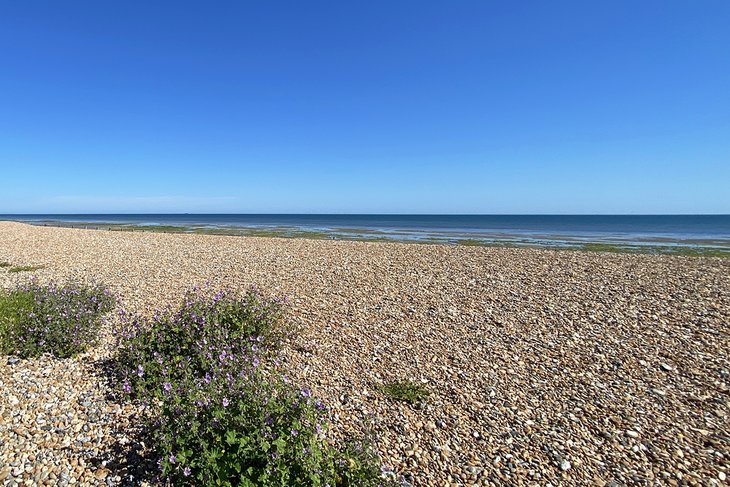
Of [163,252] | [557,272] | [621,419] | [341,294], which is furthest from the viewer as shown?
[163,252]

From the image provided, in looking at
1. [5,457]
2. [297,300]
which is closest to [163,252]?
[297,300]

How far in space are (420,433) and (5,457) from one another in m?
3.80

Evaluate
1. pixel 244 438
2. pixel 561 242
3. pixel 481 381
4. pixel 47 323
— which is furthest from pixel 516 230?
pixel 244 438

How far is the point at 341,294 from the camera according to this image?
1000 cm

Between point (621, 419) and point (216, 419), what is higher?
point (216, 419)

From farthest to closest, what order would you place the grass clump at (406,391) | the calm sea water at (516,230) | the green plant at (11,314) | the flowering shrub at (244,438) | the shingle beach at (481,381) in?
the calm sea water at (516,230) → the green plant at (11,314) → the grass clump at (406,391) → the shingle beach at (481,381) → the flowering shrub at (244,438)

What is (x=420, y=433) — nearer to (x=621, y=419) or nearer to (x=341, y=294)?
(x=621, y=419)

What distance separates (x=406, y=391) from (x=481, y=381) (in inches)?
45.5

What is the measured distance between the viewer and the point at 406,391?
503 cm

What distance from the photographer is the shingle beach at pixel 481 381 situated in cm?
365

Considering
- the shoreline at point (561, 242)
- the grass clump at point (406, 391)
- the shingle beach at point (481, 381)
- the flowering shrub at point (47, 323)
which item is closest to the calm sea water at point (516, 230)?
the shoreline at point (561, 242)

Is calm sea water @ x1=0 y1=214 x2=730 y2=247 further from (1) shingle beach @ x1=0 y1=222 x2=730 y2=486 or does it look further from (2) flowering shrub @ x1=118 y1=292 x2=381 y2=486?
(2) flowering shrub @ x1=118 y1=292 x2=381 y2=486

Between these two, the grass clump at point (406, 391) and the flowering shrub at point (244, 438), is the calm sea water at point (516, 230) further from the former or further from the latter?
the flowering shrub at point (244, 438)

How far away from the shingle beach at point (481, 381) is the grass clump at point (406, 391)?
107 mm
